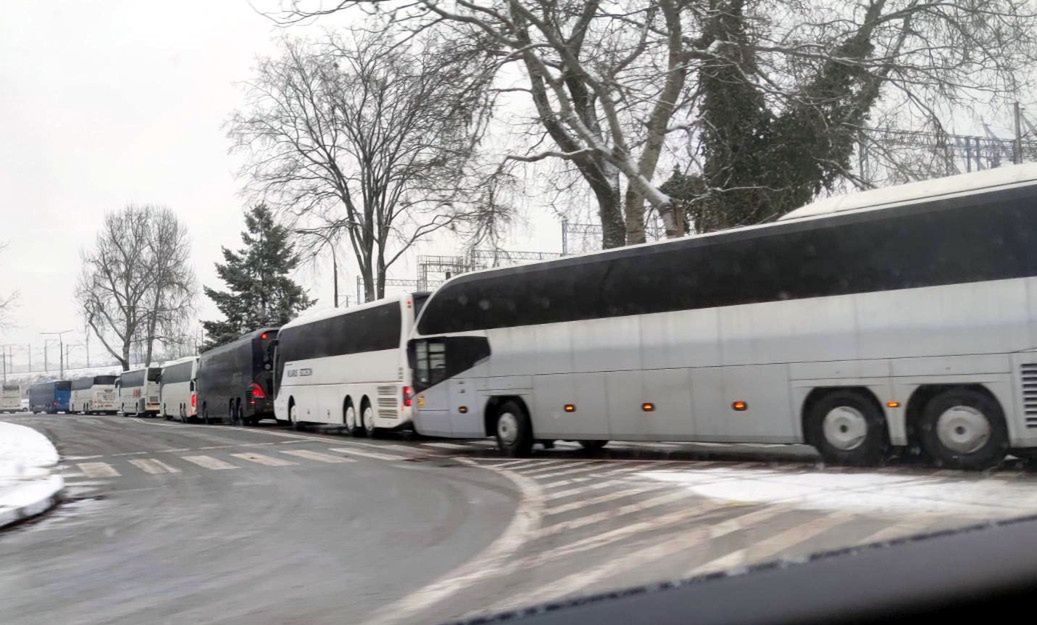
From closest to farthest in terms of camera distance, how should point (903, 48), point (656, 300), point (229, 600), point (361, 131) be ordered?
point (229, 600), point (656, 300), point (903, 48), point (361, 131)

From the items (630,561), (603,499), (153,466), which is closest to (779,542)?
(630,561)

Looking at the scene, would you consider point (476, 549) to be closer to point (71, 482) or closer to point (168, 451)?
point (71, 482)

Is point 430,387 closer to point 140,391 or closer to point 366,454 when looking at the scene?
point 366,454

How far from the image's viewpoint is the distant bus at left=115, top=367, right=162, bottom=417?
67188 millimetres

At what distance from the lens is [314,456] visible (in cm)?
2167

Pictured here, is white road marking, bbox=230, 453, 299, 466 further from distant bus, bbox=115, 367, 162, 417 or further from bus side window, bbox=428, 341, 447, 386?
distant bus, bbox=115, 367, 162, 417

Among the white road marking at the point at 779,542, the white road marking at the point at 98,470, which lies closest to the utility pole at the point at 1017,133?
the white road marking at the point at 779,542

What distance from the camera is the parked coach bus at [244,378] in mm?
40906

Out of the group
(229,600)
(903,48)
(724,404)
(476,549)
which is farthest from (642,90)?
(229,600)

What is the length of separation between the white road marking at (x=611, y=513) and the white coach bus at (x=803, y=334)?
12.2 feet

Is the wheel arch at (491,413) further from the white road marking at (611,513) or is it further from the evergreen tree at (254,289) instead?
the evergreen tree at (254,289)

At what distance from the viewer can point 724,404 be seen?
15906mm

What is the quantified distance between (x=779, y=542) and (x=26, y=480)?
13441 millimetres

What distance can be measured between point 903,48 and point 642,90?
19.8 feet
